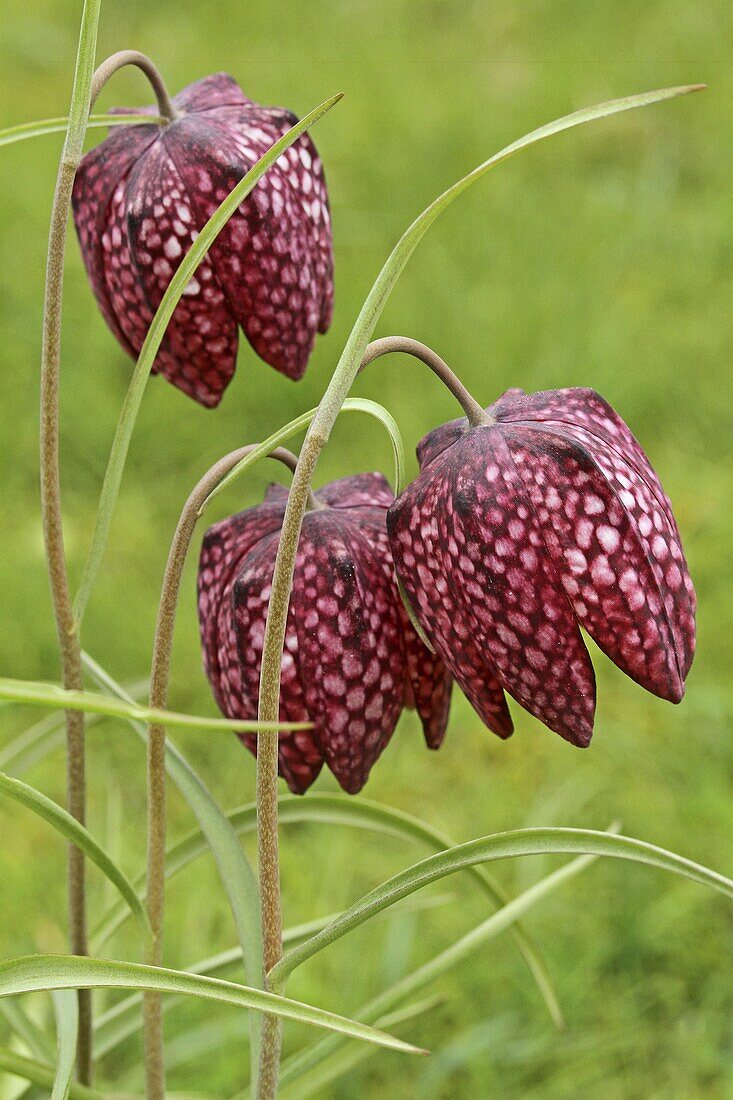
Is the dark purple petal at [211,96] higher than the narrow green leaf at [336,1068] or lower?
higher

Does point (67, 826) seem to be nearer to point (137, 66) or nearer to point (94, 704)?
point (94, 704)

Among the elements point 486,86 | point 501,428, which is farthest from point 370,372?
point 501,428

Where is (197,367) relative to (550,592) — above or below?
above

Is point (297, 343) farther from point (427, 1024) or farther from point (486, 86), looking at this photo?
point (486, 86)

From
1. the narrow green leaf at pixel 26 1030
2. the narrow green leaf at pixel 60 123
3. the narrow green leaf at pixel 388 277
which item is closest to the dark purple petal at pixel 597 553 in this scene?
the narrow green leaf at pixel 388 277

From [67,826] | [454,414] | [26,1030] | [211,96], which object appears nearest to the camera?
[67,826]

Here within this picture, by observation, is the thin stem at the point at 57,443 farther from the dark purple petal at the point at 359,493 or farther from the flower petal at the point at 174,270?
the dark purple petal at the point at 359,493

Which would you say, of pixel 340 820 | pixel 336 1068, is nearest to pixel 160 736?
pixel 340 820
